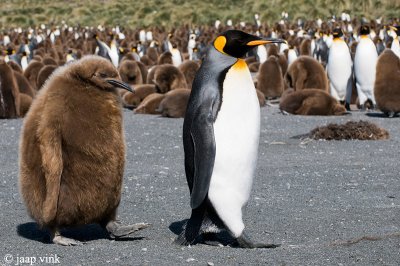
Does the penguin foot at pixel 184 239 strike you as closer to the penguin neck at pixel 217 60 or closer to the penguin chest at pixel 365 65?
the penguin neck at pixel 217 60

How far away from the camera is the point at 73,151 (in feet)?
14.8

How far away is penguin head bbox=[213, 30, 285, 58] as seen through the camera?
14.9 feet

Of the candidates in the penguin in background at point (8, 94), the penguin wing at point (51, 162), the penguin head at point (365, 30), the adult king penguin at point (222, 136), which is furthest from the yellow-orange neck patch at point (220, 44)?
the penguin head at point (365, 30)

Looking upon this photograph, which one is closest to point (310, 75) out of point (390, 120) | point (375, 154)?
point (390, 120)

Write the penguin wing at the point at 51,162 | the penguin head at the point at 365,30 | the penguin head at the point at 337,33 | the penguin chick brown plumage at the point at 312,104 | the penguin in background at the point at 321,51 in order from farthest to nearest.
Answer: the penguin in background at the point at 321,51 → the penguin head at the point at 337,33 → the penguin head at the point at 365,30 → the penguin chick brown plumage at the point at 312,104 → the penguin wing at the point at 51,162

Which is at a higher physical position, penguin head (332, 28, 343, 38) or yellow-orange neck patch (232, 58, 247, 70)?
yellow-orange neck patch (232, 58, 247, 70)

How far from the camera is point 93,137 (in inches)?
178

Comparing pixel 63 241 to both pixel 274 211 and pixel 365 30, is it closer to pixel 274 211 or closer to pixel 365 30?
pixel 274 211

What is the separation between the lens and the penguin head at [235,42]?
14.9 ft

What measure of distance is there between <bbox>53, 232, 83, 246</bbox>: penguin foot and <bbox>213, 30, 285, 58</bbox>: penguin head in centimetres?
137

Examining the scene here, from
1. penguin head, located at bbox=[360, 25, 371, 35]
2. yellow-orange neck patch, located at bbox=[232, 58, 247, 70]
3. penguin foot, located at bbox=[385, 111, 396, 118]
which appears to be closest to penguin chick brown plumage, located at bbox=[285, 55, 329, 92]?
penguin head, located at bbox=[360, 25, 371, 35]

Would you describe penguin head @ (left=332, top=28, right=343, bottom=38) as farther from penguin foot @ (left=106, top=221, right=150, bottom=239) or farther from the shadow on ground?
penguin foot @ (left=106, top=221, right=150, bottom=239)

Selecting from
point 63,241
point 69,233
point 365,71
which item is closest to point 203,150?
point 63,241

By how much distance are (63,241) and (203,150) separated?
95 cm
